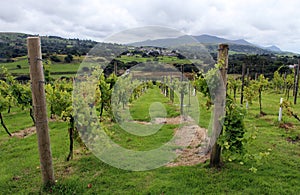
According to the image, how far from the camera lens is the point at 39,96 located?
161 inches

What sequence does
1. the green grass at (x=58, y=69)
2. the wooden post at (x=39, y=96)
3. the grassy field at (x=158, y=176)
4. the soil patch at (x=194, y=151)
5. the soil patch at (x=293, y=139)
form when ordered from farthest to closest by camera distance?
the green grass at (x=58, y=69), the soil patch at (x=293, y=139), the soil patch at (x=194, y=151), the grassy field at (x=158, y=176), the wooden post at (x=39, y=96)

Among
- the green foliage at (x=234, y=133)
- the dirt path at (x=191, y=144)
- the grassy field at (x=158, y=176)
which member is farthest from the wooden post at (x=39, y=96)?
the green foliage at (x=234, y=133)

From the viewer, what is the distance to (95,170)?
5199 mm

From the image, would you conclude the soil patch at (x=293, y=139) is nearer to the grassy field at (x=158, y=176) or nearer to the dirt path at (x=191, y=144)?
the grassy field at (x=158, y=176)

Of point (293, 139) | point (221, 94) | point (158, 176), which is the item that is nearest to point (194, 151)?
point (158, 176)

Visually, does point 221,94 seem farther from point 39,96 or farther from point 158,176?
point 39,96

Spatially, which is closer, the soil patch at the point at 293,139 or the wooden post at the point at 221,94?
the wooden post at the point at 221,94

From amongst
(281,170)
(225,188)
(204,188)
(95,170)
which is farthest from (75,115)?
(281,170)

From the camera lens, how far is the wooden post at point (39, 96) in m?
3.98

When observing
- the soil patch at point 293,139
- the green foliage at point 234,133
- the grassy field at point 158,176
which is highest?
the green foliage at point 234,133

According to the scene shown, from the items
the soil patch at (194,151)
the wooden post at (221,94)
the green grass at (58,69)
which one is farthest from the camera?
the green grass at (58,69)

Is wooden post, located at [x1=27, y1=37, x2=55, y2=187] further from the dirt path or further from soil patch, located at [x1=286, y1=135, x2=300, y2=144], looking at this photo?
soil patch, located at [x1=286, y1=135, x2=300, y2=144]

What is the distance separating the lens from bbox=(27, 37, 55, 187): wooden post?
398cm

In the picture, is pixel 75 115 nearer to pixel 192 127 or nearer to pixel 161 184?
pixel 161 184
